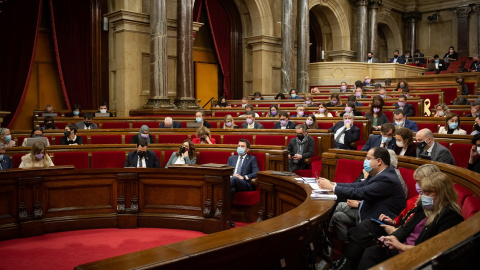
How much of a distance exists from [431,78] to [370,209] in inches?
455

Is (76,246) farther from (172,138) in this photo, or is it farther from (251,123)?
(251,123)

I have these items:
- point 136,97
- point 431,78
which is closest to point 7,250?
point 136,97

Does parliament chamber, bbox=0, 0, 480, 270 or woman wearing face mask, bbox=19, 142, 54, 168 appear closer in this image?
parliament chamber, bbox=0, 0, 480, 270

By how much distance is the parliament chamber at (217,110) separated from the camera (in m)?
2.53

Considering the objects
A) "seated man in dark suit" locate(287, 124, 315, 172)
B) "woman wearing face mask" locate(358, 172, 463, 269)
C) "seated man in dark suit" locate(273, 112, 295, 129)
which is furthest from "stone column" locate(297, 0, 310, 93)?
"woman wearing face mask" locate(358, 172, 463, 269)

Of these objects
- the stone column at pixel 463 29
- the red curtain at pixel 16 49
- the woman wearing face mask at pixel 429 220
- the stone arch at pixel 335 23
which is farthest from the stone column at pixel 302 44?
the woman wearing face mask at pixel 429 220

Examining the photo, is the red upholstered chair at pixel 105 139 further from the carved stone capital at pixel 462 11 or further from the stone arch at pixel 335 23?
the carved stone capital at pixel 462 11

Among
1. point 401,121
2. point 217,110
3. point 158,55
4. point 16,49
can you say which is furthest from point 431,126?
point 16,49

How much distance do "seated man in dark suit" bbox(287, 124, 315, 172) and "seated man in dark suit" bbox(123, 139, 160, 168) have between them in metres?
1.92

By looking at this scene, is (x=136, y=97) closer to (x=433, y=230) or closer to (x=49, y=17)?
(x=49, y=17)

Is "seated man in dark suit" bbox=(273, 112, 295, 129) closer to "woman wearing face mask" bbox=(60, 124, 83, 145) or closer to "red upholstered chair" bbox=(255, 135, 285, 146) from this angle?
"red upholstered chair" bbox=(255, 135, 285, 146)

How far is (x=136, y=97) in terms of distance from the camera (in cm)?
1182

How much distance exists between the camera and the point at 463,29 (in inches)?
863

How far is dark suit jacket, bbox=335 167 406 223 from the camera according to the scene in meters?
3.41
